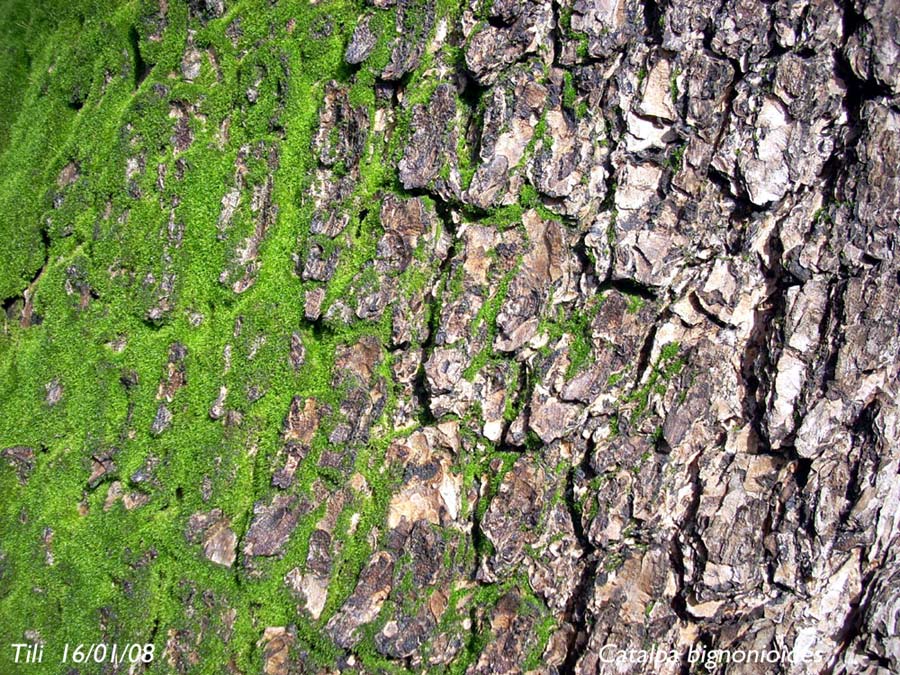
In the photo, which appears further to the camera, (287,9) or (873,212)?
(287,9)

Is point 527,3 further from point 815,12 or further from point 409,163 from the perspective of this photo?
point 815,12

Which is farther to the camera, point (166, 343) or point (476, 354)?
point (166, 343)

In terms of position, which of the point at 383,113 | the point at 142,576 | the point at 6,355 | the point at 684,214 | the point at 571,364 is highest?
the point at 383,113

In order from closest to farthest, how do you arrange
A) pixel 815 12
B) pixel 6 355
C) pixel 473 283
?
pixel 815 12
pixel 473 283
pixel 6 355

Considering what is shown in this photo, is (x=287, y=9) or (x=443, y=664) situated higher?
Answer: (x=287, y=9)

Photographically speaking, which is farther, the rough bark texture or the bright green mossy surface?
the bright green mossy surface

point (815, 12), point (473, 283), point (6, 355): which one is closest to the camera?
point (815, 12)

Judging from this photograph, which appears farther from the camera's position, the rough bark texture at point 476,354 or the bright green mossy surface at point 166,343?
the bright green mossy surface at point 166,343

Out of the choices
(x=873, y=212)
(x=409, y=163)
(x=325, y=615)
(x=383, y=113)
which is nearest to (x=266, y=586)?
(x=325, y=615)
